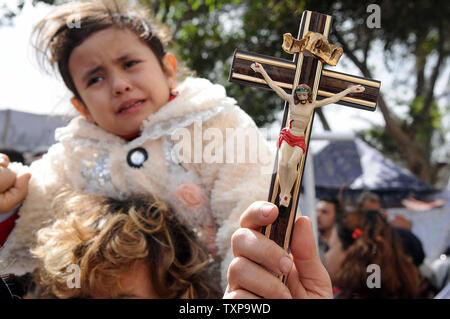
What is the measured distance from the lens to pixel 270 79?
0.83 m

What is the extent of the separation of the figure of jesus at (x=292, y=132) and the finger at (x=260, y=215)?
0.16 feet

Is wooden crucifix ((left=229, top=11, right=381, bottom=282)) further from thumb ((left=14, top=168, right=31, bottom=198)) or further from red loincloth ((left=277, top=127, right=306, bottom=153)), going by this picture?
thumb ((left=14, top=168, right=31, bottom=198))

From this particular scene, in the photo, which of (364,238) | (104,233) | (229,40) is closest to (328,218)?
(364,238)

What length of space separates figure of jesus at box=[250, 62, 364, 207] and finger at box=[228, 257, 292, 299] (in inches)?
5.1

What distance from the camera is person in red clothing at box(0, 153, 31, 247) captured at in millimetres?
1174

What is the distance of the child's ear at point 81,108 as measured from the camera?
136 cm

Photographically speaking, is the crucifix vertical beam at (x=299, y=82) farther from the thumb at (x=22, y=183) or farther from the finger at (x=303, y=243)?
the thumb at (x=22, y=183)

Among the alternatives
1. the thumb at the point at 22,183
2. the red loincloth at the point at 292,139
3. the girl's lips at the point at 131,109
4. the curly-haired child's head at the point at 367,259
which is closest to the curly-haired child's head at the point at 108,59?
the girl's lips at the point at 131,109

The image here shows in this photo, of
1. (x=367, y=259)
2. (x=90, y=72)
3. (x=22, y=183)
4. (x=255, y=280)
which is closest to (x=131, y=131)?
(x=90, y=72)

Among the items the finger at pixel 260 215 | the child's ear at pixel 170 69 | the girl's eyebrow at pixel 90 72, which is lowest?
the finger at pixel 260 215

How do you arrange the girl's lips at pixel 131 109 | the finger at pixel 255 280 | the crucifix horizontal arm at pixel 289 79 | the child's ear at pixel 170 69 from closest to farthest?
the finger at pixel 255 280, the crucifix horizontal arm at pixel 289 79, the girl's lips at pixel 131 109, the child's ear at pixel 170 69

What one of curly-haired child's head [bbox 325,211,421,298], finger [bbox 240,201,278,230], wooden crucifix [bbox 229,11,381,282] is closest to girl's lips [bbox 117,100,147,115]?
wooden crucifix [bbox 229,11,381,282]

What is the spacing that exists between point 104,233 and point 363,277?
6.18ft
